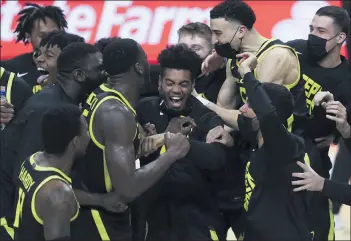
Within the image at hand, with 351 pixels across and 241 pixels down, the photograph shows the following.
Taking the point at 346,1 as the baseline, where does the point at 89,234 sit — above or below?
below

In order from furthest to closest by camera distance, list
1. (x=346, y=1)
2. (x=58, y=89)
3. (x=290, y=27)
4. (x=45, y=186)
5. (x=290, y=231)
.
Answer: (x=290, y=27) → (x=346, y=1) → (x=58, y=89) → (x=290, y=231) → (x=45, y=186)

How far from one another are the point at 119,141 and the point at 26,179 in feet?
1.81

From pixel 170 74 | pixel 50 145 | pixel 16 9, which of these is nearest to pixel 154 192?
pixel 170 74

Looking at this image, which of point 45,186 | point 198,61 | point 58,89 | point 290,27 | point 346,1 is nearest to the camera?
point 45,186

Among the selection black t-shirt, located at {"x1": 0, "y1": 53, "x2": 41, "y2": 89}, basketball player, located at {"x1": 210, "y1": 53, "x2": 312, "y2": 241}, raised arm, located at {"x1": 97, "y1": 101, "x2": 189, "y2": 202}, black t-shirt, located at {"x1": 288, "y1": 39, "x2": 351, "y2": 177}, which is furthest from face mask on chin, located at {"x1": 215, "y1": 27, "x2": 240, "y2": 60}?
black t-shirt, located at {"x1": 0, "y1": 53, "x2": 41, "y2": 89}

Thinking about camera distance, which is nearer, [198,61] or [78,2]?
[198,61]

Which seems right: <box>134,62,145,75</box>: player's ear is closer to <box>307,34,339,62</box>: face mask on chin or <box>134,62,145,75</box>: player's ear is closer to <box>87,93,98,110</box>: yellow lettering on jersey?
<box>87,93,98,110</box>: yellow lettering on jersey

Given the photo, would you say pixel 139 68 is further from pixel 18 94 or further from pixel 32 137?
pixel 18 94

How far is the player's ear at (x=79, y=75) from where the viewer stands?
5.01 m

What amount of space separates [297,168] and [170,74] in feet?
3.61

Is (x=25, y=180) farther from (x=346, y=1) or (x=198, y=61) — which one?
(x=346, y=1)

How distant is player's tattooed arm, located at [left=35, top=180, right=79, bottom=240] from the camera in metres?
3.95

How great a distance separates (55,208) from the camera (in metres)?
3.95

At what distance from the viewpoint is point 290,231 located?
4.67 metres
